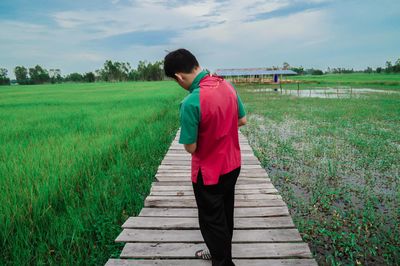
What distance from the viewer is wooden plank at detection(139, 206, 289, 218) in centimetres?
252

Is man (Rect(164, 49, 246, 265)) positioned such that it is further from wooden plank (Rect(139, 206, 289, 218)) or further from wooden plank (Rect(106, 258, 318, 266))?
wooden plank (Rect(139, 206, 289, 218))

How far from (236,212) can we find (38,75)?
10031 cm

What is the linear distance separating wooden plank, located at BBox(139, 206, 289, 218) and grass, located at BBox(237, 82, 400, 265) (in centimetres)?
36

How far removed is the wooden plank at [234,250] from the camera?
1935 mm

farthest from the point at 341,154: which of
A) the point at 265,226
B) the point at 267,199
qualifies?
the point at 265,226

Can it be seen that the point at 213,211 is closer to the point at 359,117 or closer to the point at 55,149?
the point at 55,149

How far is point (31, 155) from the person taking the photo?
4078 mm

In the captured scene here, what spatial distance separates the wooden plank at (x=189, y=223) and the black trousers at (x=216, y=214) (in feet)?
2.15

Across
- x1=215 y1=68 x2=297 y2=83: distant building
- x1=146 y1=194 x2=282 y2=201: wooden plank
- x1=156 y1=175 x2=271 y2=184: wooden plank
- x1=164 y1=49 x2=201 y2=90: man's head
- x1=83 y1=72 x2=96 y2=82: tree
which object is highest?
x1=83 y1=72 x2=96 y2=82: tree

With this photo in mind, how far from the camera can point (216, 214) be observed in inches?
63.0

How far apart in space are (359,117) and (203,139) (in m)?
9.94

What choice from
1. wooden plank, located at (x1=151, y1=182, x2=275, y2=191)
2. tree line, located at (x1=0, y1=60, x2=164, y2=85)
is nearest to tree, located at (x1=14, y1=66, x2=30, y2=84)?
tree line, located at (x1=0, y1=60, x2=164, y2=85)

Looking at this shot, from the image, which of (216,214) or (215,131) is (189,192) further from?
(215,131)

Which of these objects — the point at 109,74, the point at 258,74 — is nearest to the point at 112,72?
the point at 109,74
